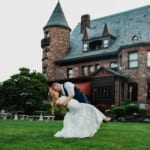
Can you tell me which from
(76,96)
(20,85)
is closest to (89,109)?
(76,96)

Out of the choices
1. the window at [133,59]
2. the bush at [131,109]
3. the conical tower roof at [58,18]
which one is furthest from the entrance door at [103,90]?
the conical tower roof at [58,18]

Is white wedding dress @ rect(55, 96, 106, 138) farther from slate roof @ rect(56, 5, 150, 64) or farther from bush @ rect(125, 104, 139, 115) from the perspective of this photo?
slate roof @ rect(56, 5, 150, 64)

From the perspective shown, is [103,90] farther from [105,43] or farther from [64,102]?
[64,102]

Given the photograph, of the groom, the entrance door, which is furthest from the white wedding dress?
the entrance door

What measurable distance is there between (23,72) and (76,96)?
29278 mm

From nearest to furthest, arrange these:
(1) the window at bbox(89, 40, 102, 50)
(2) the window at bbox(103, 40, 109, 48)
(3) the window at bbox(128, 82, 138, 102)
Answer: (3) the window at bbox(128, 82, 138, 102) < (2) the window at bbox(103, 40, 109, 48) < (1) the window at bbox(89, 40, 102, 50)

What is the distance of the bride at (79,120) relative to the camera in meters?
11.2

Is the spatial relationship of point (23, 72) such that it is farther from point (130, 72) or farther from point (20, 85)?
point (130, 72)

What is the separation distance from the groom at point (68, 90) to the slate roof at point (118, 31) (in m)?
31.2

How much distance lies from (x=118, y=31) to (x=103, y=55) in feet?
14.1

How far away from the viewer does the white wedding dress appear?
11.2 meters

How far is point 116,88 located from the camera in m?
42.3

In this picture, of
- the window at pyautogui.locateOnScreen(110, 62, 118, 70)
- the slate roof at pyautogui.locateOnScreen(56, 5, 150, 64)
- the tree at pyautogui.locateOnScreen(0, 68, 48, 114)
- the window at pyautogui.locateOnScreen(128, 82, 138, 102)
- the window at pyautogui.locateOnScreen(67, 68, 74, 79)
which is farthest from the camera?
the window at pyautogui.locateOnScreen(67, 68, 74, 79)

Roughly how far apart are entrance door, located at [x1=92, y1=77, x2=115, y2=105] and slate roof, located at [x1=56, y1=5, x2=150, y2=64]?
3907mm
